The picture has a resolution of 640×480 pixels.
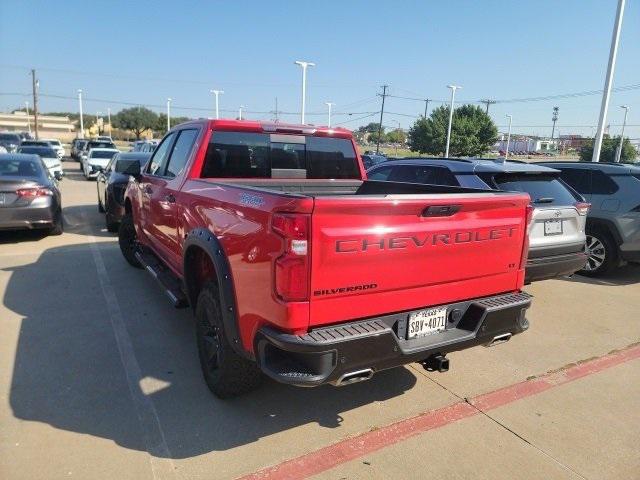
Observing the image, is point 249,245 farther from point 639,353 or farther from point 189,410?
point 639,353

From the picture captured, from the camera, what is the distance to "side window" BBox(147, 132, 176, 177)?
493cm

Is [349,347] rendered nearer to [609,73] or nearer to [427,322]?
[427,322]

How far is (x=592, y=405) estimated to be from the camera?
11.5 feet

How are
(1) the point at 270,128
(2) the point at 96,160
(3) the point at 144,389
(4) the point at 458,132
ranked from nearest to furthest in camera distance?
(3) the point at 144,389 < (1) the point at 270,128 < (2) the point at 96,160 < (4) the point at 458,132

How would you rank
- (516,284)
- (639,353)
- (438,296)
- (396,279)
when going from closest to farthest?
(396,279), (438,296), (516,284), (639,353)

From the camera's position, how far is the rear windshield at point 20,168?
837 cm

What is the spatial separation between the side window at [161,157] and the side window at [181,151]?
0.18 meters

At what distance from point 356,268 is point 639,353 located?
3.52 m

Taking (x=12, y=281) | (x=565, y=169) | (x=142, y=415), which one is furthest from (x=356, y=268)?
(x=565, y=169)

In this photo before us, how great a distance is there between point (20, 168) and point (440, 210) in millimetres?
8483

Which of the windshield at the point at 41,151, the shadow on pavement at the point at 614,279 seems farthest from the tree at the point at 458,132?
the shadow on pavement at the point at 614,279

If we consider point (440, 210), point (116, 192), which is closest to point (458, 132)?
point (116, 192)

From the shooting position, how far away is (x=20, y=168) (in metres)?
8.55

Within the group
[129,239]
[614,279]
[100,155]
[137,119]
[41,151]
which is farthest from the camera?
[137,119]
